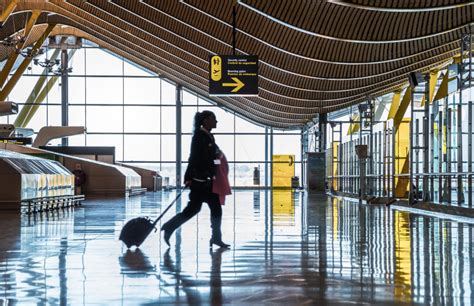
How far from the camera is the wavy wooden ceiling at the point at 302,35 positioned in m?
25.2

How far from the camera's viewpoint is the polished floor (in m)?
5.26

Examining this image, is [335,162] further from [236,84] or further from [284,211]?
[284,211]

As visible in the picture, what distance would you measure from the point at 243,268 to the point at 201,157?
2.22 m

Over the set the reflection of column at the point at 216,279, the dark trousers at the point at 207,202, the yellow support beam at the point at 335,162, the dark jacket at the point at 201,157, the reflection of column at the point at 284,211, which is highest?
the yellow support beam at the point at 335,162

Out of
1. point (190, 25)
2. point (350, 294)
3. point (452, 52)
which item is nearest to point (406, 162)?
point (452, 52)

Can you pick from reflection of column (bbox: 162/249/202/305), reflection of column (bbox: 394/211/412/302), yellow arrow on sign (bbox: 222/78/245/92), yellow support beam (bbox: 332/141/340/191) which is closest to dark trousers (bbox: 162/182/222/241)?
reflection of column (bbox: 162/249/202/305)

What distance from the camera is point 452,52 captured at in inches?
1179

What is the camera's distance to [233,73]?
82.6 feet

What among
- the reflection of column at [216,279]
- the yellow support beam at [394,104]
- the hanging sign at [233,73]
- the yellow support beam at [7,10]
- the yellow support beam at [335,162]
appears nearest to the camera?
the reflection of column at [216,279]

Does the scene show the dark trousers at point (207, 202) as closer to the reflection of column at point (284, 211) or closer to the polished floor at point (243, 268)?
the polished floor at point (243, 268)

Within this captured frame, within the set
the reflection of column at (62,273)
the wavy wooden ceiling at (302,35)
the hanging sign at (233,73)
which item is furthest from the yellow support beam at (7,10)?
the reflection of column at (62,273)

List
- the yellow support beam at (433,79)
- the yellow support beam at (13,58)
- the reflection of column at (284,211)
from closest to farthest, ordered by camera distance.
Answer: the reflection of column at (284,211) → the yellow support beam at (433,79) → the yellow support beam at (13,58)

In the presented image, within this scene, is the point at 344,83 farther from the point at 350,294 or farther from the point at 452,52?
the point at 350,294

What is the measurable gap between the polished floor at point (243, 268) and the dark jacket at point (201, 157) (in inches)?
32.7
